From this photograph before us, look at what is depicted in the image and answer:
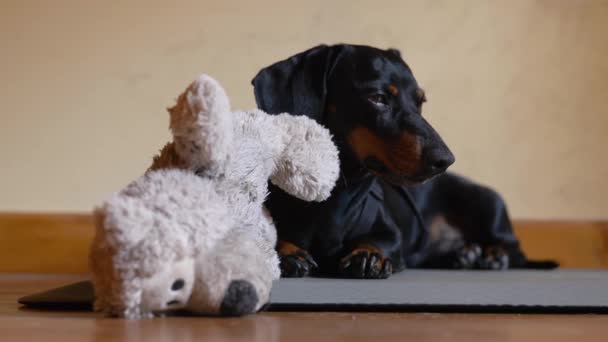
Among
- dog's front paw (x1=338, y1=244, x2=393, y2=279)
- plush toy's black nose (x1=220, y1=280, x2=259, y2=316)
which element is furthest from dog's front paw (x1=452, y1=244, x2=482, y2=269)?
plush toy's black nose (x1=220, y1=280, x2=259, y2=316)

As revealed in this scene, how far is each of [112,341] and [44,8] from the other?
5.71ft

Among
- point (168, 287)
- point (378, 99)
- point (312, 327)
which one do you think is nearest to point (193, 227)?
point (168, 287)

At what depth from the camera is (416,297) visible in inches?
48.4

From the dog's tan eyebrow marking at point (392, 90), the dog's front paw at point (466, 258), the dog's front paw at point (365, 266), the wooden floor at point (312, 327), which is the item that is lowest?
the dog's front paw at point (466, 258)

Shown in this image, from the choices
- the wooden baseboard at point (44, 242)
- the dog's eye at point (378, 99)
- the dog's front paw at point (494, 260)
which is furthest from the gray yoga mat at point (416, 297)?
the wooden baseboard at point (44, 242)

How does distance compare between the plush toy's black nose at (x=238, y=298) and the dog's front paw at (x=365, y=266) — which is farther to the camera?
→ the dog's front paw at (x=365, y=266)

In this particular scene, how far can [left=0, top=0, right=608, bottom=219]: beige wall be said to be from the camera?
92.6 inches

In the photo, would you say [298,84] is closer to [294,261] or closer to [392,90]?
[392,90]

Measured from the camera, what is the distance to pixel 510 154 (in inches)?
101

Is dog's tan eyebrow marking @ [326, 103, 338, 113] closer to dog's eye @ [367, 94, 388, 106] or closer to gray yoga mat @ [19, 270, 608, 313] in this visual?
dog's eye @ [367, 94, 388, 106]

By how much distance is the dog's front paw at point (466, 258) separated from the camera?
2.10 metres

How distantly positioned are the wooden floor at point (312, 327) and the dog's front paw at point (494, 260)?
889 mm

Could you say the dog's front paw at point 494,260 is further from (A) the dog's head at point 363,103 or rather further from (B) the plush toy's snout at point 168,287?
(B) the plush toy's snout at point 168,287

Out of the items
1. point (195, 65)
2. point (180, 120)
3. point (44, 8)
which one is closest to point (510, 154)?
point (195, 65)
